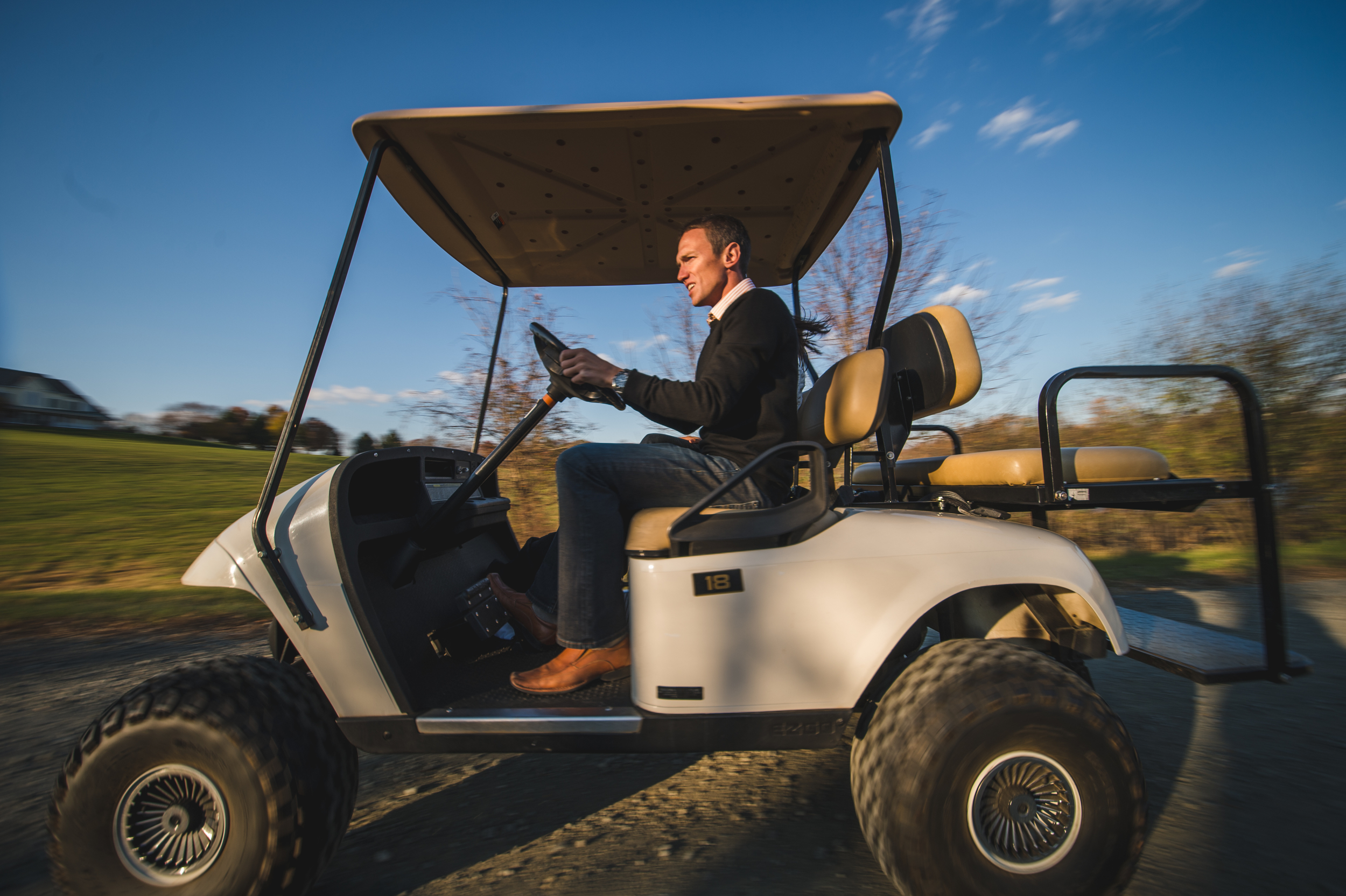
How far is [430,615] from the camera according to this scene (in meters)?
2.25

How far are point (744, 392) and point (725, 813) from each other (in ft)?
4.55

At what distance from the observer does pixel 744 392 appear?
1894 millimetres

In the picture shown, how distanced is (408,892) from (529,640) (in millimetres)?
832

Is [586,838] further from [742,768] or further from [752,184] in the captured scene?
[752,184]

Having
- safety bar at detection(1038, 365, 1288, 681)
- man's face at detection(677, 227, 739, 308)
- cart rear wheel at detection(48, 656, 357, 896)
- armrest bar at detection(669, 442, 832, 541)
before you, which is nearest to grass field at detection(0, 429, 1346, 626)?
cart rear wheel at detection(48, 656, 357, 896)

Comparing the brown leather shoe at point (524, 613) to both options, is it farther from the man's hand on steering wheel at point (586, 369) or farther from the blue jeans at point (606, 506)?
the man's hand on steering wheel at point (586, 369)

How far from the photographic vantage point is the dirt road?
1.66 m

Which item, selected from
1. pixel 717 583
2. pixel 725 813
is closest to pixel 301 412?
pixel 717 583

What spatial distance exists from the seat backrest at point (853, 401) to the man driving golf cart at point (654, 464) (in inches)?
4.2

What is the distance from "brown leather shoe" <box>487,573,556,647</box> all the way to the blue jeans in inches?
18.3

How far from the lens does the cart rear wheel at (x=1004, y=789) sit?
143 centimetres

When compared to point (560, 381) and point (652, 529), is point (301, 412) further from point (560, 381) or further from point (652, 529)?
point (652, 529)

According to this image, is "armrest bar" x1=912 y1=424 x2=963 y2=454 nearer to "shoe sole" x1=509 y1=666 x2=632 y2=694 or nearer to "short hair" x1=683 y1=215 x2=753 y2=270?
"short hair" x1=683 y1=215 x2=753 y2=270

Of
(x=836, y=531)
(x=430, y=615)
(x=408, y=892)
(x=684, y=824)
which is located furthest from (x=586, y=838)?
(x=836, y=531)
